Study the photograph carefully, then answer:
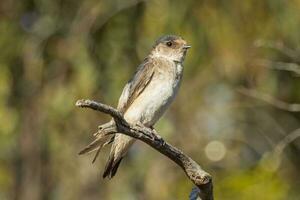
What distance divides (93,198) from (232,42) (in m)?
Answer: 2.66

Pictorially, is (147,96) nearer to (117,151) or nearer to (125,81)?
(117,151)

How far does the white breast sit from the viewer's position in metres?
6.46

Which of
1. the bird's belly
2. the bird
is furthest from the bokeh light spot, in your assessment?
the bird's belly

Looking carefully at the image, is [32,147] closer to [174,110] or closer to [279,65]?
[174,110]

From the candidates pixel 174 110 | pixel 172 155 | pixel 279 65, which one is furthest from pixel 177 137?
pixel 172 155

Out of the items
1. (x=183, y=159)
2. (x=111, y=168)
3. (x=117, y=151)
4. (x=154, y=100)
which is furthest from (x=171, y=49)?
(x=183, y=159)

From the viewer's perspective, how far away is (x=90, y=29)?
9.81m

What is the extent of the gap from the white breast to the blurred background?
2.44m

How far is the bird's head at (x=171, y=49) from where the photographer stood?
6.97 m

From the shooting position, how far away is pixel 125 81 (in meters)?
9.55

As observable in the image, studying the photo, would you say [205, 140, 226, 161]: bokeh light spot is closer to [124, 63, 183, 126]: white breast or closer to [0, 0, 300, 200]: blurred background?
[0, 0, 300, 200]: blurred background

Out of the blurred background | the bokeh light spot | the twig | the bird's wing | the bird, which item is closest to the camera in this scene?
the twig

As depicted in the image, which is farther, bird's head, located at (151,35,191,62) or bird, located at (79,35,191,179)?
bird's head, located at (151,35,191,62)

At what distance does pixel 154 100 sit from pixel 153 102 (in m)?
0.01
